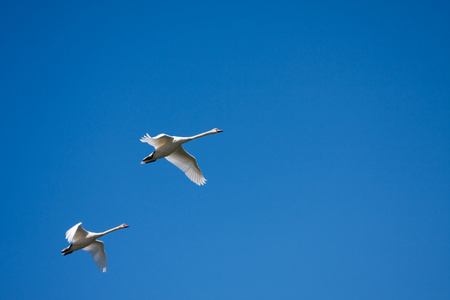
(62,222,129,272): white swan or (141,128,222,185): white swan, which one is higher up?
(141,128,222,185): white swan

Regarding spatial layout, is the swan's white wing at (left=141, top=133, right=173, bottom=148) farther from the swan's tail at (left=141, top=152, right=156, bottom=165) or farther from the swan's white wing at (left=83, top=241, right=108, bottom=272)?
the swan's white wing at (left=83, top=241, right=108, bottom=272)

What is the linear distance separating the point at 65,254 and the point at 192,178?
27.6 feet

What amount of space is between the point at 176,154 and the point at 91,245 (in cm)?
691

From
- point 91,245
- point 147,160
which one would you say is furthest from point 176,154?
point 91,245

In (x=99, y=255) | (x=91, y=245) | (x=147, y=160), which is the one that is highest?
(x=147, y=160)

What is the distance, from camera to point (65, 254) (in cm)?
2948

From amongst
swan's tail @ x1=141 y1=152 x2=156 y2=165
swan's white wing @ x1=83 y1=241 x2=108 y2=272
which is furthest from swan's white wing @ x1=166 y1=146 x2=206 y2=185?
swan's white wing @ x1=83 y1=241 x2=108 y2=272

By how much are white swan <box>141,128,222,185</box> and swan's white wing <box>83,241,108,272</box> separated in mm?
5535

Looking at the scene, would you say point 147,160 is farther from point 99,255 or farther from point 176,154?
point 99,255

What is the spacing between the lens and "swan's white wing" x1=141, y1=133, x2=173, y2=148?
28.0m

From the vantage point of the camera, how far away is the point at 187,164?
33281mm

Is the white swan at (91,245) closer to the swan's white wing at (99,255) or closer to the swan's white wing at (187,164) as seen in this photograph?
the swan's white wing at (99,255)

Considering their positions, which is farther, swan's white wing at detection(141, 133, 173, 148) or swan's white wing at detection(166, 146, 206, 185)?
swan's white wing at detection(166, 146, 206, 185)

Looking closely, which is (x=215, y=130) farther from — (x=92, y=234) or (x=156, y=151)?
(x=92, y=234)
